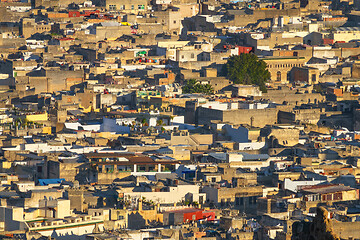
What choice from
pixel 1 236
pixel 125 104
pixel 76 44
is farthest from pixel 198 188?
pixel 76 44

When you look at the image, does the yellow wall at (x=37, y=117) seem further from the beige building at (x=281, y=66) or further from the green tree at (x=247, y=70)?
the beige building at (x=281, y=66)

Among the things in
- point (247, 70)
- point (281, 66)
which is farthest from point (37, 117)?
point (281, 66)

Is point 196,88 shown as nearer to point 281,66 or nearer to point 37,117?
point 281,66

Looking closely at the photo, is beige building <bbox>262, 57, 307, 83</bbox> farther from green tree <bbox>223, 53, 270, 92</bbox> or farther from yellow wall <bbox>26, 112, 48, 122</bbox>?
yellow wall <bbox>26, 112, 48, 122</bbox>

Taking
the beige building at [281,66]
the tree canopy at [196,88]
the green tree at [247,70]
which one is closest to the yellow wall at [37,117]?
the tree canopy at [196,88]

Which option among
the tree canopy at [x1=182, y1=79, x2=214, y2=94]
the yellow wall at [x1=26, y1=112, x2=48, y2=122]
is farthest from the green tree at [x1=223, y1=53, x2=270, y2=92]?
the yellow wall at [x1=26, y1=112, x2=48, y2=122]

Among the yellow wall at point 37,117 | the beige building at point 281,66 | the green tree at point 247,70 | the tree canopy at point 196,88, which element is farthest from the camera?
the beige building at point 281,66
